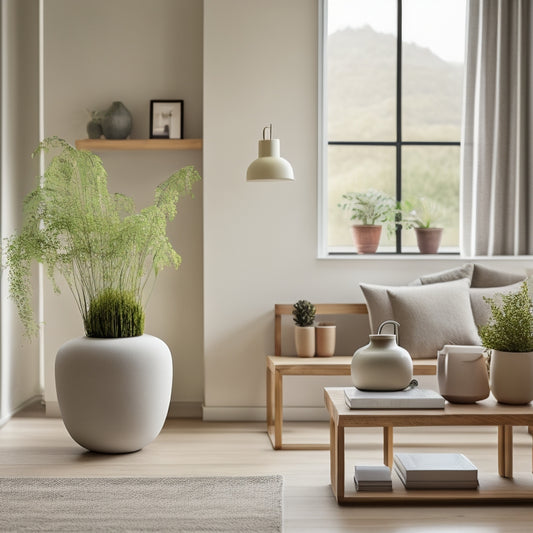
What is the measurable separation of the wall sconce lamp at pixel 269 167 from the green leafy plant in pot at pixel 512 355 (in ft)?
5.09

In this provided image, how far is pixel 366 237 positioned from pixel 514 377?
197cm

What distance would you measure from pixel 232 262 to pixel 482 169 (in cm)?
178

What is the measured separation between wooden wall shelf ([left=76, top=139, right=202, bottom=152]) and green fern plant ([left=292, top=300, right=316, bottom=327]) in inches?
48.5

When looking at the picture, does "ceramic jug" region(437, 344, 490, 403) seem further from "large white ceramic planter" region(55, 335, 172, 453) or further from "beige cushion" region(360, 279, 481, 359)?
"large white ceramic planter" region(55, 335, 172, 453)

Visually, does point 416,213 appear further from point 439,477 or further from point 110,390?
point 110,390

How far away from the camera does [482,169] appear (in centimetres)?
490

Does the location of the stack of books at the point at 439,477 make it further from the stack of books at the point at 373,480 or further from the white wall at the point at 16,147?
the white wall at the point at 16,147

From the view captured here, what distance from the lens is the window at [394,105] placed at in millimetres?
5016

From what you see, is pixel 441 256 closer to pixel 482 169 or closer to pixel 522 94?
pixel 482 169

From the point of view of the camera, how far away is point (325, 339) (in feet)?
14.6

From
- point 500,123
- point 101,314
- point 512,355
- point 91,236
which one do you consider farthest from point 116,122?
point 512,355

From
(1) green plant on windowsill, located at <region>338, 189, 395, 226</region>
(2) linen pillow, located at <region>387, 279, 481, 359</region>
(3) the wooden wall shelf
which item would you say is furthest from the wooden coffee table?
(3) the wooden wall shelf

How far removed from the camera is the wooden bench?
4.07m

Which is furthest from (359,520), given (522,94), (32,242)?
(522,94)
